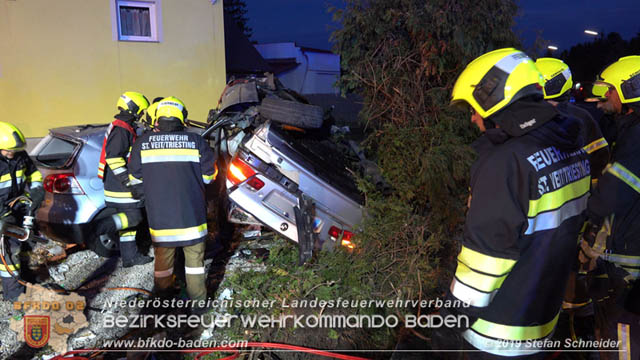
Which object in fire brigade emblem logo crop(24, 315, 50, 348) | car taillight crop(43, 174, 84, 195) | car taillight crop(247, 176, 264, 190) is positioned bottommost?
fire brigade emblem logo crop(24, 315, 50, 348)

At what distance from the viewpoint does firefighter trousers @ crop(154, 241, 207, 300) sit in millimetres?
3891


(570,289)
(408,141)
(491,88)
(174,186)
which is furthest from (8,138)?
(570,289)

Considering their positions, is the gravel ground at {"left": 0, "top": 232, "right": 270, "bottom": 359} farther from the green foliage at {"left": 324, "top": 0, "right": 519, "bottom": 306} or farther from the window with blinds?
the window with blinds

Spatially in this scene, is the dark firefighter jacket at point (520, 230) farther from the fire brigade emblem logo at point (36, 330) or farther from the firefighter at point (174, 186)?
the fire brigade emblem logo at point (36, 330)

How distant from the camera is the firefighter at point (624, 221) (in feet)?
7.87

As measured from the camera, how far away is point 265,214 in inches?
166

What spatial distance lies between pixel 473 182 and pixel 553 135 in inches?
15.7

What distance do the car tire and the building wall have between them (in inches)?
267

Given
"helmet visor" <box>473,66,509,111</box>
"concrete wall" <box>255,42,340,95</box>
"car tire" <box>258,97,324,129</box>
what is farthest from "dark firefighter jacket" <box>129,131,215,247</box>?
"concrete wall" <box>255,42,340,95</box>

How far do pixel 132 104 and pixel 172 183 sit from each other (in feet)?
5.96

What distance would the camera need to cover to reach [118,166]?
4.53m

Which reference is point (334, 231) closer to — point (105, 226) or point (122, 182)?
point (122, 182)

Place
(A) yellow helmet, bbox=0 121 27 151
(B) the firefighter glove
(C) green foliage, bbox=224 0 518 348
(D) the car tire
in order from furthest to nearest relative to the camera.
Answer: (D) the car tire → (B) the firefighter glove → (A) yellow helmet, bbox=0 121 27 151 → (C) green foliage, bbox=224 0 518 348

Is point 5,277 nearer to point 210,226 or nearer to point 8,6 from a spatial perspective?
point 210,226
